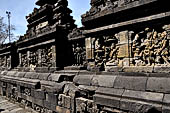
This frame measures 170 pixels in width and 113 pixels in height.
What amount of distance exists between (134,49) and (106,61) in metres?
0.84

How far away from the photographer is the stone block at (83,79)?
4182 millimetres

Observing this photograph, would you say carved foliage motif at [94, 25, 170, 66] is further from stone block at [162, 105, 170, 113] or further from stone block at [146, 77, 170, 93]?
stone block at [162, 105, 170, 113]

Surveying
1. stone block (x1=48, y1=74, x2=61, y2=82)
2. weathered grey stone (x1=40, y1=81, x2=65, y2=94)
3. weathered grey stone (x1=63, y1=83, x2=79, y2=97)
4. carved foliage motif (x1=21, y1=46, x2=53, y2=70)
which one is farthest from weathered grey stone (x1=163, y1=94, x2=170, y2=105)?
carved foliage motif (x1=21, y1=46, x2=53, y2=70)

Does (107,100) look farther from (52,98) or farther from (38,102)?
(38,102)

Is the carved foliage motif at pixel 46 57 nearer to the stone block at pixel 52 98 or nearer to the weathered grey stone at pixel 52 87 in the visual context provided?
the weathered grey stone at pixel 52 87

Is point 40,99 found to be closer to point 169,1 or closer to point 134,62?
point 134,62

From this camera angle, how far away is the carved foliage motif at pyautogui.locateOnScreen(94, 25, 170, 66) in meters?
3.21

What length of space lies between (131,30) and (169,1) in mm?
944

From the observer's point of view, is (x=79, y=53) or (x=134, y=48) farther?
(x=79, y=53)

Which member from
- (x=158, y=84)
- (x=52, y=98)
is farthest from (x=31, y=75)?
(x=158, y=84)

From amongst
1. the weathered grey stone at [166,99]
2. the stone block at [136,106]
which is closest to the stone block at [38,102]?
the stone block at [136,106]

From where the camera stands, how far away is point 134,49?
359 centimetres

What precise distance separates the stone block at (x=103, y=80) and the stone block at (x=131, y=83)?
0.13 m

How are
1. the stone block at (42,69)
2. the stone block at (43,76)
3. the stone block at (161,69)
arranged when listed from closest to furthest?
1. the stone block at (161,69)
2. the stone block at (43,76)
3. the stone block at (42,69)
